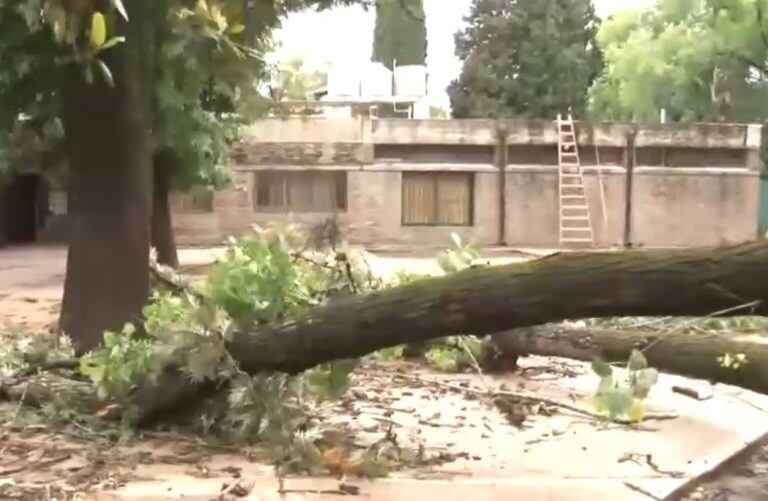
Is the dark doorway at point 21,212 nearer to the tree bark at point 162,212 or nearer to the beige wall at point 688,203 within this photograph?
the tree bark at point 162,212

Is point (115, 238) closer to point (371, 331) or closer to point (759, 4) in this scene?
point (371, 331)

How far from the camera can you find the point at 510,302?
396 cm

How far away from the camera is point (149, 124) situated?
864cm

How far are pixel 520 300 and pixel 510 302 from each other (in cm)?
5

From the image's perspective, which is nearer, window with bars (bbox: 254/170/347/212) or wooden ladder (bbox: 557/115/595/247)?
wooden ladder (bbox: 557/115/595/247)

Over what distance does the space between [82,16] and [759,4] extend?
2251 cm

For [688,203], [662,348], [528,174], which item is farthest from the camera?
[688,203]

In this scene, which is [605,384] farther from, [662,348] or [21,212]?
[21,212]

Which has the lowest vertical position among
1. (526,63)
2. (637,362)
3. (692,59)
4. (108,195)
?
(637,362)

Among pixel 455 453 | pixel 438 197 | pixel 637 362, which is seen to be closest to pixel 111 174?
pixel 455 453

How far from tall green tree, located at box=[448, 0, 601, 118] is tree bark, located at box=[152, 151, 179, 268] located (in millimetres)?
20749

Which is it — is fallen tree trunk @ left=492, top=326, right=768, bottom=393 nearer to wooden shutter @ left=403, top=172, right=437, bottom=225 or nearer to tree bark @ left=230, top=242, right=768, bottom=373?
tree bark @ left=230, top=242, right=768, bottom=373

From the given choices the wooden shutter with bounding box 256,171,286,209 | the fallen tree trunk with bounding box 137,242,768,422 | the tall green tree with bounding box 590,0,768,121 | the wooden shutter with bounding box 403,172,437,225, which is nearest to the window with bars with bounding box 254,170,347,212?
the wooden shutter with bounding box 256,171,286,209

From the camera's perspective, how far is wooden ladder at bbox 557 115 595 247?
2367 cm
